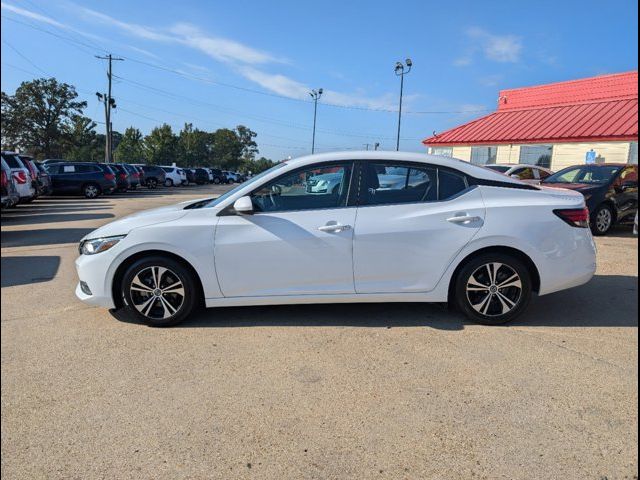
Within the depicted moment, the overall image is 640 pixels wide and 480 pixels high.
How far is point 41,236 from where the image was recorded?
934cm

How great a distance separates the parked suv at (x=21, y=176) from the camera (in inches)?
492

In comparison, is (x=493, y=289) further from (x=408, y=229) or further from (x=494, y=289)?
(x=408, y=229)

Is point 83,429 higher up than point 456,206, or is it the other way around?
point 456,206

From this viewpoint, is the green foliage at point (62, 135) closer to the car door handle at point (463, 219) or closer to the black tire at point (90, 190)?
the black tire at point (90, 190)

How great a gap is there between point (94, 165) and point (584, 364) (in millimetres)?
21206

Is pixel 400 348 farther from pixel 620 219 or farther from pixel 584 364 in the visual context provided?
pixel 620 219

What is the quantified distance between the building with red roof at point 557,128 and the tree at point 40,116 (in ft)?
176

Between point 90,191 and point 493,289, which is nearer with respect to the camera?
point 493,289

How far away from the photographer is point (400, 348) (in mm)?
3707

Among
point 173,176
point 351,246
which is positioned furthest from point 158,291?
point 173,176

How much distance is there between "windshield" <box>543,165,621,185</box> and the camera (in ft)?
32.3

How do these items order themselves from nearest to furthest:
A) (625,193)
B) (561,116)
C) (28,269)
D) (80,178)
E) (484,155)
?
1. (28,269)
2. (625,193)
3. (80,178)
4. (561,116)
5. (484,155)

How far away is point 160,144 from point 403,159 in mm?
67546

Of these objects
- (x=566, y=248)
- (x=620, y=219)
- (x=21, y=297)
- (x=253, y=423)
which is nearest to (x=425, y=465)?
(x=253, y=423)
